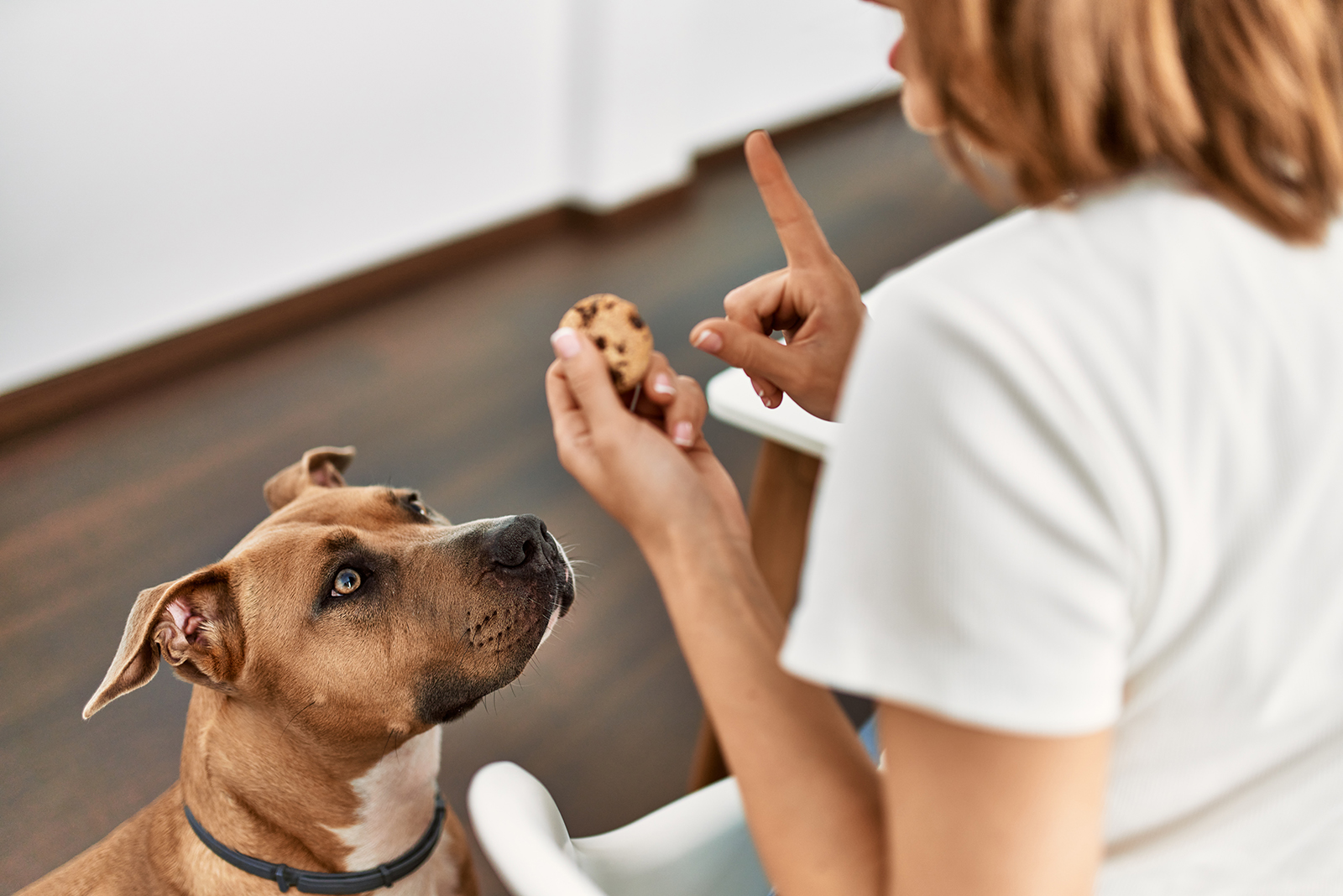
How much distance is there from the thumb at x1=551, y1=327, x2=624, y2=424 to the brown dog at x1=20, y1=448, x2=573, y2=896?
0.62m

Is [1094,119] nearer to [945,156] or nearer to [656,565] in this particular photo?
[945,156]

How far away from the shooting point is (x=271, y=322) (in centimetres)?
392

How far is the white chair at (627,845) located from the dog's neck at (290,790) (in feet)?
1.38

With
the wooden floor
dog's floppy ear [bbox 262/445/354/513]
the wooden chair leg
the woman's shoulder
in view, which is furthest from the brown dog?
the woman's shoulder

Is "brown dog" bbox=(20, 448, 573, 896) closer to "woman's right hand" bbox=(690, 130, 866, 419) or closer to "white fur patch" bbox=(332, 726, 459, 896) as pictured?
"white fur patch" bbox=(332, 726, 459, 896)

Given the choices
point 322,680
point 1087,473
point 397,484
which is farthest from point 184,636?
point 397,484

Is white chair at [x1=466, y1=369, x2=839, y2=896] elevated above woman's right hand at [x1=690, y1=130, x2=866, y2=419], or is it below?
below

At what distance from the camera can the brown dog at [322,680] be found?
53.7 inches

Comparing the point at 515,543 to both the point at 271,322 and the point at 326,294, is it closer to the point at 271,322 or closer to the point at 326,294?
the point at 271,322

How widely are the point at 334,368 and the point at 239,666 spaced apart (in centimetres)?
256

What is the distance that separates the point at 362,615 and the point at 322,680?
106 mm

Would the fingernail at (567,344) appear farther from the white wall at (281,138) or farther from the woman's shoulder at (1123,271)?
the white wall at (281,138)

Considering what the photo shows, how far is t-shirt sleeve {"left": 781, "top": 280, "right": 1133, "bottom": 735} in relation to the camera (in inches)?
21.0

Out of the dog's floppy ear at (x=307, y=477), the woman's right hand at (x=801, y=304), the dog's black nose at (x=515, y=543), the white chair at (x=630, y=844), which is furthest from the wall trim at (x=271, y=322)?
the woman's right hand at (x=801, y=304)
